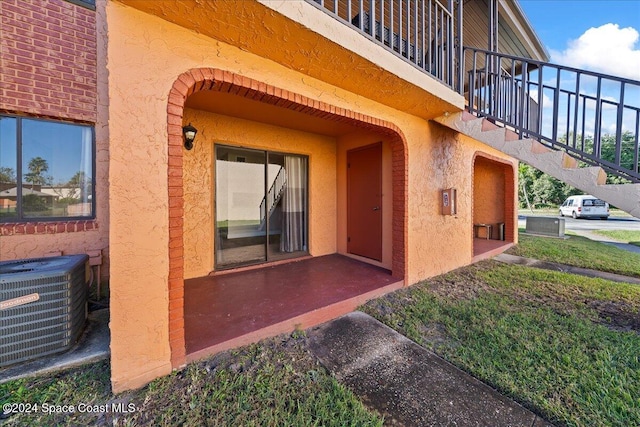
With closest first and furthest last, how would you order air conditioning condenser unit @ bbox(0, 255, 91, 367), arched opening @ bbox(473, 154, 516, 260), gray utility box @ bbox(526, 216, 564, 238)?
air conditioning condenser unit @ bbox(0, 255, 91, 367), arched opening @ bbox(473, 154, 516, 260), gray utility box @ bbox(526, 216, 564, 238)

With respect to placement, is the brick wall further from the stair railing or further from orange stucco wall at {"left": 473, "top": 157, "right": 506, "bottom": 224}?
orange stucco wall at {"left": 473, "top": 157, "right": 506, "bottom": 224}

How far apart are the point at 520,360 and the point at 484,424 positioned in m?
0.92

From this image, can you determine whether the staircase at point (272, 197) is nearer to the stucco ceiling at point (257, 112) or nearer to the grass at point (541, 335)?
the stucco ceiling at point (257, 112)

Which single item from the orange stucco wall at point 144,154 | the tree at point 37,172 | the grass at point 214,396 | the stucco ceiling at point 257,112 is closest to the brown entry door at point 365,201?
the stucco ceiling at point 257,112

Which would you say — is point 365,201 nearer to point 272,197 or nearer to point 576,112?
point 272,197

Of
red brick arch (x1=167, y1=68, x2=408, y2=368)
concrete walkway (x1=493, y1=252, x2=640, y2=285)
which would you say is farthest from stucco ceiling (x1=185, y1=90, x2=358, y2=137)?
concrete walkway (x1=493, y1=252, x2=640, y2=285)

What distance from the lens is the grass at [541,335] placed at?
6.15 feet

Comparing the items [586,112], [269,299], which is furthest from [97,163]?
[586,112]

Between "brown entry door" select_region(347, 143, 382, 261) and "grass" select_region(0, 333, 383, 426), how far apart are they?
3.06m

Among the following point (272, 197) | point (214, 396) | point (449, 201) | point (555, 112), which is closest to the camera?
point (214, 396)

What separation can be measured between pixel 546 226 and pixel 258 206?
10804 mm

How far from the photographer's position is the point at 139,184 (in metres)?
1.95

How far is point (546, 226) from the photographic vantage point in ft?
30.7

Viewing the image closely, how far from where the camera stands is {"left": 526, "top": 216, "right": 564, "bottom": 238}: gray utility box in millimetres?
8969
